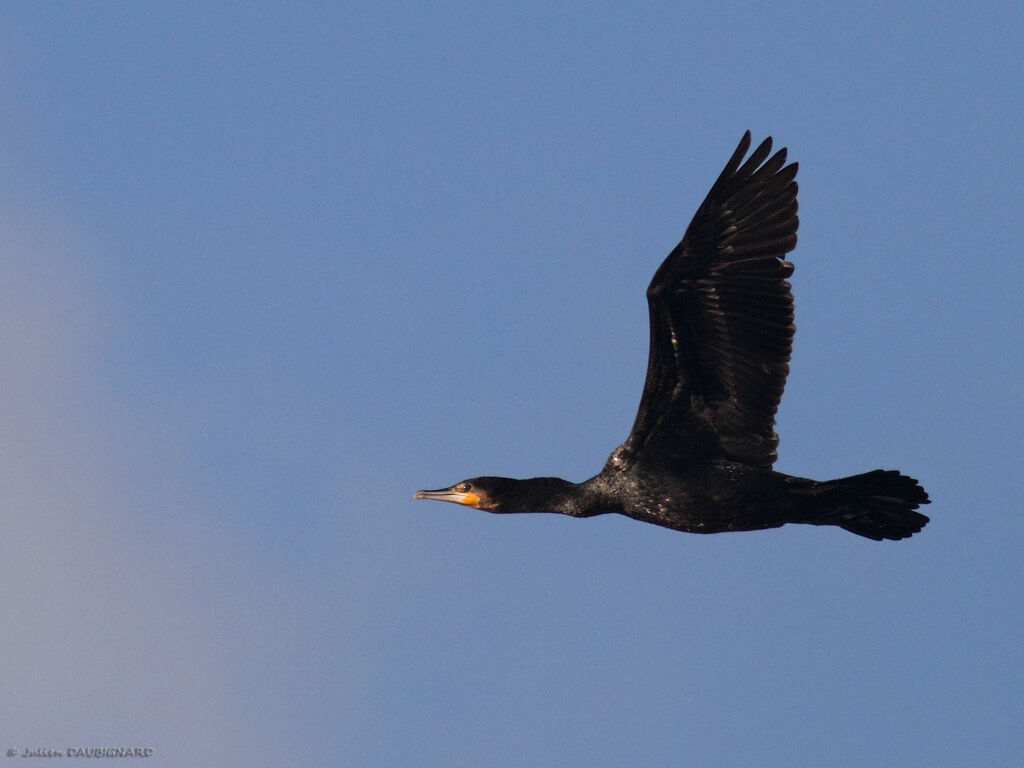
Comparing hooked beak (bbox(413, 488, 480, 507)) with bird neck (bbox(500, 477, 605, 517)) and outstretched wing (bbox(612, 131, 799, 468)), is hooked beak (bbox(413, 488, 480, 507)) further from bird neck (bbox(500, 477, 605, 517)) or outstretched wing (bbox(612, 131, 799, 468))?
outstretched wing (bbox(612, 131, 799, 468))

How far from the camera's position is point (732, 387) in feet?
56.7

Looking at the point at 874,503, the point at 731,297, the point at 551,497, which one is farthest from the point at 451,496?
the point at 874,503

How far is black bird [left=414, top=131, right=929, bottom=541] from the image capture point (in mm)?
17094

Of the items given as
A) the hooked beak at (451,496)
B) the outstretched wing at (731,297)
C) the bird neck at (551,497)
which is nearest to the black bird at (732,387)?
the outstretched wing at (731,297)

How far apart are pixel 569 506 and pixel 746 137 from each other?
10.7 feet

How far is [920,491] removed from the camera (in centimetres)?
1719

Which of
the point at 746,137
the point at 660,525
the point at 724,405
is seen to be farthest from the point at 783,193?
the point at 660,525

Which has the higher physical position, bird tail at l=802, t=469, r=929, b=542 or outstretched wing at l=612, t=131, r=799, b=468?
outstretched wing at l=612, t=131, r=799, b=468

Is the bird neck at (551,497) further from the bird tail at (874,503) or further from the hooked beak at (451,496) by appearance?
the bird tail at (874,503)

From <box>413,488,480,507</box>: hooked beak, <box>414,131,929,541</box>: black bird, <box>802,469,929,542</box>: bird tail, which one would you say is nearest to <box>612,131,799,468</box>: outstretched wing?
<box>414,131,929,541</box>: black bird

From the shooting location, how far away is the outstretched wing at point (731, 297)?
56.0ft

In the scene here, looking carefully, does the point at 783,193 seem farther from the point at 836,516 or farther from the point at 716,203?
the point at 836,516

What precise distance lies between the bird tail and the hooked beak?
2766mm

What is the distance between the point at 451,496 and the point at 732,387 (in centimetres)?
256
